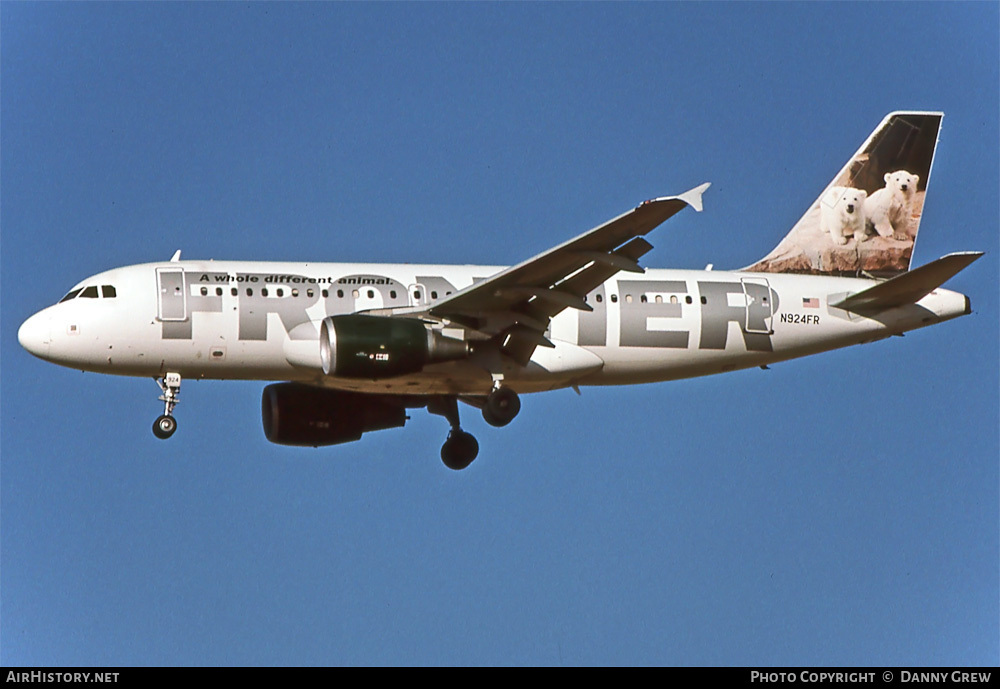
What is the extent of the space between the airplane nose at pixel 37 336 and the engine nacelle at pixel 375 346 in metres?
6.58

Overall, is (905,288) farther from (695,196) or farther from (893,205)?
(695,196)

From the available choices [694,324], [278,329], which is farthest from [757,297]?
[278,329]

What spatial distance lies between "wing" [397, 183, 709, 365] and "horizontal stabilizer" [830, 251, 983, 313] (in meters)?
7.88

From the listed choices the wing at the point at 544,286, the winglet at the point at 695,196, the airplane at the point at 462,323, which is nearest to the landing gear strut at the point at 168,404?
the airplane at the point at 462,323

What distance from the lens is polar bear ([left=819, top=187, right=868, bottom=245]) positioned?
48.9 metres

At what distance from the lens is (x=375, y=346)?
42094 mm

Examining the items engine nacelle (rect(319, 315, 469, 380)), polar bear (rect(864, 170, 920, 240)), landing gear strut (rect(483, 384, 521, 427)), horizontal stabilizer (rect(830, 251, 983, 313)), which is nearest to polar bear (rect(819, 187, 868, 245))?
polar bear (rect(864, 170, 920, 240))

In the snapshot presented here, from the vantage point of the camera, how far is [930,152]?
49.5 metres

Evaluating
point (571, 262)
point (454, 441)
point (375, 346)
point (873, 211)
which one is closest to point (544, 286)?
point (571, 262)

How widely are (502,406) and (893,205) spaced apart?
12790mm

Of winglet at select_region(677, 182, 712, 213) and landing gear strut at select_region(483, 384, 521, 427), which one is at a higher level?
winglet at select_region(677, 182, 712, 213)

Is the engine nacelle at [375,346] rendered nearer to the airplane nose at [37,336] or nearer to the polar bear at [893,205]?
the airplane nose at [37,336]

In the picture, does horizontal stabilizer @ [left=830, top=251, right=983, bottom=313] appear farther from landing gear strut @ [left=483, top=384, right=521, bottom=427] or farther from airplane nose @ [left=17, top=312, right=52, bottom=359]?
airplane nose @ [left=17, top=312, right=52, bottom=359]
